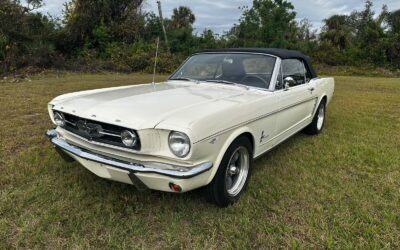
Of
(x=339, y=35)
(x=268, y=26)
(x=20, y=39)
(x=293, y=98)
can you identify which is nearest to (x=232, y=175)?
(x=293, y=98)

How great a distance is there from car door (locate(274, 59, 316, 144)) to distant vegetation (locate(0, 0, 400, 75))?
14.0 m

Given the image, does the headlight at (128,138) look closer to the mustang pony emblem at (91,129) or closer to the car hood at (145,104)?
the car hood at (145,104)

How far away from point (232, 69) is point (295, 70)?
1163 mm

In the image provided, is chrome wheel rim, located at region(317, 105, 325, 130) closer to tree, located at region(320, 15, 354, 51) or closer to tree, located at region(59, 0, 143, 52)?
tree, located at region(59, 0, 143, 52)

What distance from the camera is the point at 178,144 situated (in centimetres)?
238

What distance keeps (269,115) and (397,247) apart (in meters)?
1.57

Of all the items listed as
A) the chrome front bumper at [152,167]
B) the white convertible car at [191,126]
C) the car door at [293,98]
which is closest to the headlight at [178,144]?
the white convertible car at [191,126]

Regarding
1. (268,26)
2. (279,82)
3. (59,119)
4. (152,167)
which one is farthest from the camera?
(268,26)

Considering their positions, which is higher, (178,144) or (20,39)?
(20,39)

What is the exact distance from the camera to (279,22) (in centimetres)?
2664

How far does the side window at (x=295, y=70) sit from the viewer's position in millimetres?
4137

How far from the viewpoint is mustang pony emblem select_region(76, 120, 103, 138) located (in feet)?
8.68

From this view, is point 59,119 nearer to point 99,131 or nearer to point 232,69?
point 99,131

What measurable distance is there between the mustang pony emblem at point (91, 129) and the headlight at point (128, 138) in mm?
251
